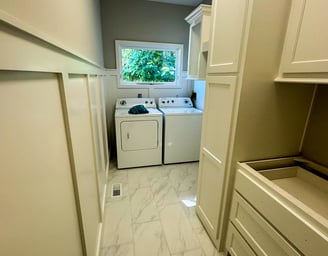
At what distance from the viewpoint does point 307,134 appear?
56.8 inches

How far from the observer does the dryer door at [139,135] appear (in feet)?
9.08

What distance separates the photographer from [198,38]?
2.63 m

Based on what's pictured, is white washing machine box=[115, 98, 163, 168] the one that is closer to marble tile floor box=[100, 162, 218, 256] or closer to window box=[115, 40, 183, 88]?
marble tile floor box=[100, 162, 218, 256]

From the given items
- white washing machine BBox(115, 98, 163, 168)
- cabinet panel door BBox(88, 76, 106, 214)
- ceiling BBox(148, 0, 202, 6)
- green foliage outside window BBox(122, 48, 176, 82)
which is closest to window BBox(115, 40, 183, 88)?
green foliage outside window BBox(122, 48, 176, 82)

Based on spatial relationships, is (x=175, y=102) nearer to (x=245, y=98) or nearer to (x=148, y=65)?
(x=148, y=65)

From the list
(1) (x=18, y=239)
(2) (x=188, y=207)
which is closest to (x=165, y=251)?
(2) (x=188, y=207)

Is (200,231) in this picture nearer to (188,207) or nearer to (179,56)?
(188,207)

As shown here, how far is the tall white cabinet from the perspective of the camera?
1.14 metres

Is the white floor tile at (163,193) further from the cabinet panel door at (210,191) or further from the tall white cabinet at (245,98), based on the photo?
the tall white cabinet at (245,98)

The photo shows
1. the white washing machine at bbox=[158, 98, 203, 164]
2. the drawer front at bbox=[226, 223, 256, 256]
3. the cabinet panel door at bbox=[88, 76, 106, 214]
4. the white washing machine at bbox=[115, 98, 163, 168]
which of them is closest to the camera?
the drawer front at bbox=[226, 223, 256, 256]

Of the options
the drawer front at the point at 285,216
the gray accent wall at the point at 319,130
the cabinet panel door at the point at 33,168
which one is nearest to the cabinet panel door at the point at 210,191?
the drawer front at the point at 285,216

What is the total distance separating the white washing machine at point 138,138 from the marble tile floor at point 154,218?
227mm

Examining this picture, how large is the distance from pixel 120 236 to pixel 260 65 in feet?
6.04

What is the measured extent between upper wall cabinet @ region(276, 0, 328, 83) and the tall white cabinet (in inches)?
2.4
